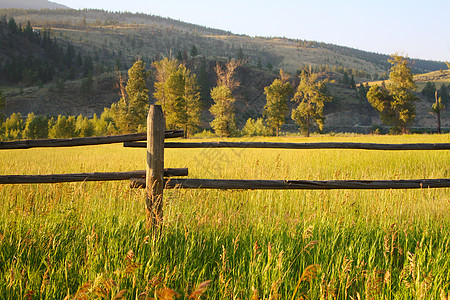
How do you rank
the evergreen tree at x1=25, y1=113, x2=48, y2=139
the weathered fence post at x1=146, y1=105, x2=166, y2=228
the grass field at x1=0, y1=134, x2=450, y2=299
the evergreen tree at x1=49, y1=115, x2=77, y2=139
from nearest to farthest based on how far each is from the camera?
the grass field at x1=0, y1=134, x2=450, y2=299 → the weathered fence post at x1=146, y1=105, x2=166, y2=228 → the evergreen tree at x1=49, y1=115, x2=77, y2=139 → the evergreen tree at x1=25, y1=113, x2=48, y2=139

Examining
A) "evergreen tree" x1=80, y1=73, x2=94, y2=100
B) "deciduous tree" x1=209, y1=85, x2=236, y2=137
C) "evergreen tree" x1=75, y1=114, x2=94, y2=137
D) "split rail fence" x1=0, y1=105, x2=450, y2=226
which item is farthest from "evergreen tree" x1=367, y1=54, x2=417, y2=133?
"evergreen tree" x1=80, y1=73, x2=94, y2=100

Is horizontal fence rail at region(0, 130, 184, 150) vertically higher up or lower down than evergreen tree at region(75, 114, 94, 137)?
higher up

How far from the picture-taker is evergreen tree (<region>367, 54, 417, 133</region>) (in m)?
43.3

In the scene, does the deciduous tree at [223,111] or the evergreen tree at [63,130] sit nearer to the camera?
the evergreen tree at [63,130]

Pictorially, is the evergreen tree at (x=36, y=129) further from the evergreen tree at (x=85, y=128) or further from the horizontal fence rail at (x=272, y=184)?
the horizontal fence rail at (x=272, y=184)

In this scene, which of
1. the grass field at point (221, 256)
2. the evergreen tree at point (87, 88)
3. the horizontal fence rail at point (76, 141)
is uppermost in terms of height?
the evergreen tree at point (87, 88)

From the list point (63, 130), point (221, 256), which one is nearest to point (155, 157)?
point (221, 256)

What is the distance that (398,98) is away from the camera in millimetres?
44531

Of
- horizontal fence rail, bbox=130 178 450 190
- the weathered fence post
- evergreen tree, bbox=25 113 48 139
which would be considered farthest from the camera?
evergreen tree, bbox=25 113 48 139

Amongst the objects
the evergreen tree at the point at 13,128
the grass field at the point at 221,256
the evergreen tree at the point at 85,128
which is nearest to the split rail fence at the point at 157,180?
the grass field at the point at 221,256

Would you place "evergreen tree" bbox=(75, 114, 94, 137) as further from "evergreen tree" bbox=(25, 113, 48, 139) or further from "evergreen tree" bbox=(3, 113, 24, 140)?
"evergreen tree" bbox=(3, 113, 24, 140)

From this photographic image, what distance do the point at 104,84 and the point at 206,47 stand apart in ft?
378

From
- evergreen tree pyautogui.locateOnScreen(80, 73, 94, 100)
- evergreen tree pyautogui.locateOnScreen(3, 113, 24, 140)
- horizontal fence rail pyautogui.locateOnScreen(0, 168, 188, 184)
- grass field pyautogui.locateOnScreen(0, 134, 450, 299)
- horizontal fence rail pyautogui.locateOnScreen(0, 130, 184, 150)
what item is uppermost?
evergreen tree pyautogui.locateOnScreen(80, 73, 94, 100)

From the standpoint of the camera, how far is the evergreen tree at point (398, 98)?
43312 millimetres
